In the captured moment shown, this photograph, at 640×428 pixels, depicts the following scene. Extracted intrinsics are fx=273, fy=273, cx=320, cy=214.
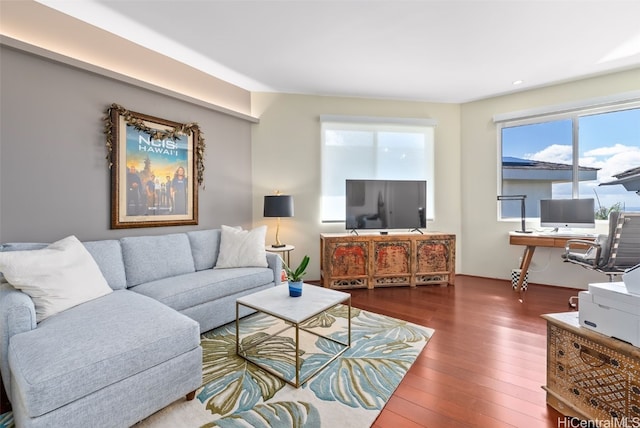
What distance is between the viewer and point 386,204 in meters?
3.92

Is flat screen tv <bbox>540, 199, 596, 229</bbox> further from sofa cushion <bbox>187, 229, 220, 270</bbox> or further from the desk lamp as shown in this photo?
sofa cushion <bbox>187, 229, 220, 270</bbox>

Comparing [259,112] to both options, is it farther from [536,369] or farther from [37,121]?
[536,369]

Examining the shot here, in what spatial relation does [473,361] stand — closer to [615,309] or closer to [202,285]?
[615,309]

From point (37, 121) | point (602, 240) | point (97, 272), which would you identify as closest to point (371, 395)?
point (97, 272)

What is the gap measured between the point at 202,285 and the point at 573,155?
191 inches

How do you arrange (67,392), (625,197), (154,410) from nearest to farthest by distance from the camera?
1. (67,392)
2. (154,410)
3. (625,197)

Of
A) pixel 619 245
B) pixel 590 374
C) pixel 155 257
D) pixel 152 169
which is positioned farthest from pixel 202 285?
pixel 619 245

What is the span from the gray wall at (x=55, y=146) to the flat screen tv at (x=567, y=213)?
4.76m

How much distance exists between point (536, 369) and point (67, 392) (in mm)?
2645

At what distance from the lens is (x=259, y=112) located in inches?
154

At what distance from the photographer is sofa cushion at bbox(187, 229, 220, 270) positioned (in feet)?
9.46

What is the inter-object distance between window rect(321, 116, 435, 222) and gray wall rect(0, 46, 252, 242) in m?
2.19

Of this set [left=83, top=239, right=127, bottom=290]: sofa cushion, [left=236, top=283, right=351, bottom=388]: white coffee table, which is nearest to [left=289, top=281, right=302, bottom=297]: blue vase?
[left=236, top=283, right=351, bottom=388]: white coffee table

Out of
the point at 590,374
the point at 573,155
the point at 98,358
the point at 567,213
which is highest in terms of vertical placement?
the point at 573,155
